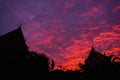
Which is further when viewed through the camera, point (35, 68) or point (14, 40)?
point (14, 40)

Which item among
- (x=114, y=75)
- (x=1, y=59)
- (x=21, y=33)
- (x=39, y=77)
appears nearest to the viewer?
(x=1, y=59)

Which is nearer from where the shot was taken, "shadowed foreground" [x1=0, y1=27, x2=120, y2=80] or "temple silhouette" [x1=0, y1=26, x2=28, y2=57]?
"shadowed foreground" [x1=0, y1=27, x2=120, y2=80]

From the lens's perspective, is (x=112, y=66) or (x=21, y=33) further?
(x=21, y=33)

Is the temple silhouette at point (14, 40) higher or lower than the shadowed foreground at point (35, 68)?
higher

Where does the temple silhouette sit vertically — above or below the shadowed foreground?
above

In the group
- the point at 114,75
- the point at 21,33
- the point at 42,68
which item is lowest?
the point at 114,75

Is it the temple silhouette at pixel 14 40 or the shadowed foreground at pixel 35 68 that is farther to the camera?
the temple silhouette at pixel 14 40

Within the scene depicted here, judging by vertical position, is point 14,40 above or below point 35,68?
above

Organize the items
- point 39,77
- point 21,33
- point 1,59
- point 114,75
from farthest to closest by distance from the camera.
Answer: point 21,33, point 114,75, point 39,77, point 1,59

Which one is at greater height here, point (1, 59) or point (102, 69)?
point (1, 59)

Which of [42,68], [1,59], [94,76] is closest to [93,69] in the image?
[94,76]

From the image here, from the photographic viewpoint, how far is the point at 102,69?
97.9 ft

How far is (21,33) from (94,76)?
59.2 feet

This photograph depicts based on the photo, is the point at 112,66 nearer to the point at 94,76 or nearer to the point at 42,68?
the point at 94,76
